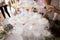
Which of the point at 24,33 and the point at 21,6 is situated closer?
the point at 24,33

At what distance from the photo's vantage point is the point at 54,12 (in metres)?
1.66

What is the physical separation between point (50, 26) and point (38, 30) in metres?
0.16

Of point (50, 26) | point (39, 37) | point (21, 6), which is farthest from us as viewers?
point (21, 6)

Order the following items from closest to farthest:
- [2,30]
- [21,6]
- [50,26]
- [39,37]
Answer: [39,37] < [50,26] < [2,30] < [21,6]

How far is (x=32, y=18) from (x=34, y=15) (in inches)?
4.3

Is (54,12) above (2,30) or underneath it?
above

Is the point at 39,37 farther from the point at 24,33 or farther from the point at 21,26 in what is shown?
the point at 21,26

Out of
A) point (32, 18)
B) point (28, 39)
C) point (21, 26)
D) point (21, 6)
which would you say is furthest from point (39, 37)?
point (21, 6)

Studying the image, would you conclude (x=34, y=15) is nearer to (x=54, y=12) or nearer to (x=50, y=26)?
(x=54, y=12)

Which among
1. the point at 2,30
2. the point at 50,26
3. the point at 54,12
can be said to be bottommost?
the point at 2,30

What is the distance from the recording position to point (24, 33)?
150cm

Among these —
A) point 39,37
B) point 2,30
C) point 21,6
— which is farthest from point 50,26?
point 21,6

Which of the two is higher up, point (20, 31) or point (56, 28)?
point (56, 28)

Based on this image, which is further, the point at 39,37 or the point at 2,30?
the point at 2,30
